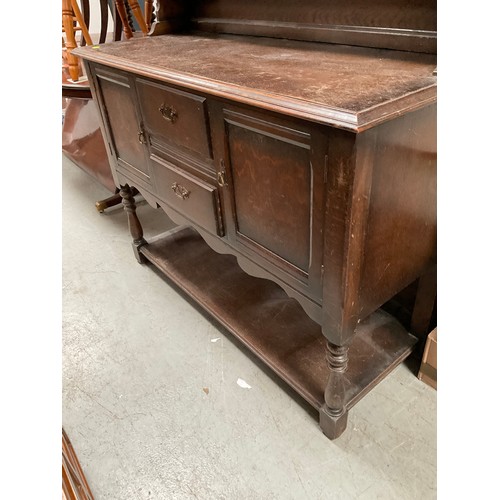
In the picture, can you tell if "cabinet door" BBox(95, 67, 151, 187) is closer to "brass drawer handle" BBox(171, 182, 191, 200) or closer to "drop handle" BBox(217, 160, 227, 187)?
"brass drawer handle" BBox(171, 182, 191, 200)

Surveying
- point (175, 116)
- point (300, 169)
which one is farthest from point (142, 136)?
point (300, 169)

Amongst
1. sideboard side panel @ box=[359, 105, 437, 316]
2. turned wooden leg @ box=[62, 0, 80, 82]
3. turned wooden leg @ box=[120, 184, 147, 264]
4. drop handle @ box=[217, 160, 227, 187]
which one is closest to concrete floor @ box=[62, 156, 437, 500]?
turned wooden leg @ box=[120, 184, 147, 264]

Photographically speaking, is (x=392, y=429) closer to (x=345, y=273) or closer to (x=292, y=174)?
(x=345, y=273)

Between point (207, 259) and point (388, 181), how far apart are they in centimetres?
125

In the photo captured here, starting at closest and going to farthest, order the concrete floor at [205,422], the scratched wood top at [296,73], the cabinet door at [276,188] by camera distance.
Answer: the scratched wood top at [296,73]
the cabinet door at [276,188]
the concrete floor at [205,422]

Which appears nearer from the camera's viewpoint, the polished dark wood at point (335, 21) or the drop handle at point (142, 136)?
the polished dark wood at point (335, 21)

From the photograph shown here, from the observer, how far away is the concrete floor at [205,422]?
1.25 metres

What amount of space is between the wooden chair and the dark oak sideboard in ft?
2.56

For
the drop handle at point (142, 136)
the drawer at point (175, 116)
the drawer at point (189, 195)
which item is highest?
the drawer at point (175, 116)

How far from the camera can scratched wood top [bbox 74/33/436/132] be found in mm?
812

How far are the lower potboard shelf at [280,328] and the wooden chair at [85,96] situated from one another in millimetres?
980

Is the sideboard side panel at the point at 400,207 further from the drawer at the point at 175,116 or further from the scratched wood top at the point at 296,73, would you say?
the drawer at the point at 175,116

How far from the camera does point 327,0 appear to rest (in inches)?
50.6

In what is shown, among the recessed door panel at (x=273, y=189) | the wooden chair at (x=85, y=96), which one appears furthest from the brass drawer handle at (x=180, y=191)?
the wooden chair at (x=85, y=96)
